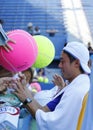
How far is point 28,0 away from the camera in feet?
45.5

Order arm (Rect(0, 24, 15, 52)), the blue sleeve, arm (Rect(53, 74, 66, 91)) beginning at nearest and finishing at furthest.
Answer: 1. arm (Rect(0, 24, 15, 52))
2. the blue sleeve
3. arm (Rect(53, 74, 66, 91))

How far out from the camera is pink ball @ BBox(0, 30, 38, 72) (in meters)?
1.51

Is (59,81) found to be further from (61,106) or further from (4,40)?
(4,40)

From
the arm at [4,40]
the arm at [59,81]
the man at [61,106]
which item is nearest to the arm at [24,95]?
the man at [61,106]

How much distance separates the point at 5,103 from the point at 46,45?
749 mm

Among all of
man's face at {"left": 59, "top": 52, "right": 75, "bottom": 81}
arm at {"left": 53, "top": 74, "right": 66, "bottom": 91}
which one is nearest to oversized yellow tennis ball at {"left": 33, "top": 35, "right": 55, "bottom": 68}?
arm at {"left": 53, "top": 74, "right": 66, "bottom": 91}

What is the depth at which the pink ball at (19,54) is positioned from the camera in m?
1.51

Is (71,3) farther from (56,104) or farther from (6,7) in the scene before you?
(56,104)

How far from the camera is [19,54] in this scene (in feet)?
5.03

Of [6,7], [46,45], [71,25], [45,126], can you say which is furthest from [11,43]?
[6,7]

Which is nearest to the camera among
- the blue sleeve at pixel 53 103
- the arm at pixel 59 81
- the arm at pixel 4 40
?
the arm at pixel 4 40

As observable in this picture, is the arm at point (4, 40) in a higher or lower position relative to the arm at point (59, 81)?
higher

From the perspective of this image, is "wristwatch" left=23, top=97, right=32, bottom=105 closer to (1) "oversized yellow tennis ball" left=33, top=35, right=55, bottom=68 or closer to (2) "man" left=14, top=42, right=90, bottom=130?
(2) "man" left=14, top=42, right=90, bottom=130

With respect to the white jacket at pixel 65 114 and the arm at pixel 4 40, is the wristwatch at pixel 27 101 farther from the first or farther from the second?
the arm at pixel 4 40
